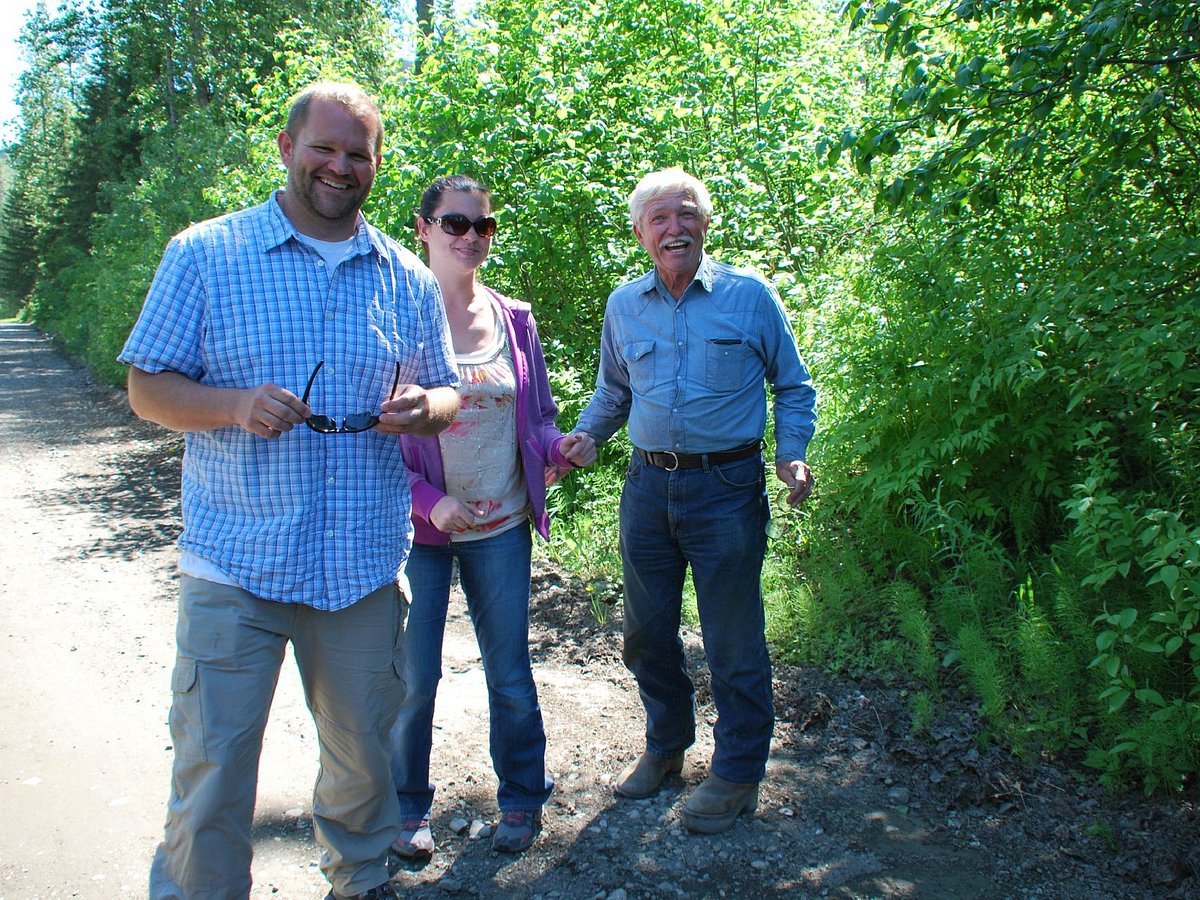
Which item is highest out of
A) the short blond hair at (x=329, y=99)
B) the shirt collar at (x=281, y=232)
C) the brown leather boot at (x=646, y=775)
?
the short blond hair at (x=329, y=99)

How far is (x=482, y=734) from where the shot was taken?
448 centimetres

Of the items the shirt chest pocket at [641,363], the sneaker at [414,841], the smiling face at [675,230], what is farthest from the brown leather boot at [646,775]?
the smiling face at [675,230]

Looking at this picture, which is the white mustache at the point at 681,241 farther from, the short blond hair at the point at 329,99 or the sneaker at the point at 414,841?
the sneaker at the point at 414,841

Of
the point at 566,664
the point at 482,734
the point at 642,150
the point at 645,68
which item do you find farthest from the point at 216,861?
the point at 645,68

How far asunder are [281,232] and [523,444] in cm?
118

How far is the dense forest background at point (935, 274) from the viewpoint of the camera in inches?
155

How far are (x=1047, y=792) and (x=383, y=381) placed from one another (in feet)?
9.20

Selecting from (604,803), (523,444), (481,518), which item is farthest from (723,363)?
(604,803)

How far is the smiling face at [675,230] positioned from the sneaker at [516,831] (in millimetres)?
1992

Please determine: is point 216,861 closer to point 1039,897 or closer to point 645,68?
point 1039,897

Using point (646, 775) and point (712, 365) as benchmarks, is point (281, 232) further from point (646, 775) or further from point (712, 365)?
point (646, 775)

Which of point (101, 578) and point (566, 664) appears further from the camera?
point (101, 578)

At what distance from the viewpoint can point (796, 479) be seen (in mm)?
3467

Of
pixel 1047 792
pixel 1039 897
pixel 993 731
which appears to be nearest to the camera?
pixel 1039 897
